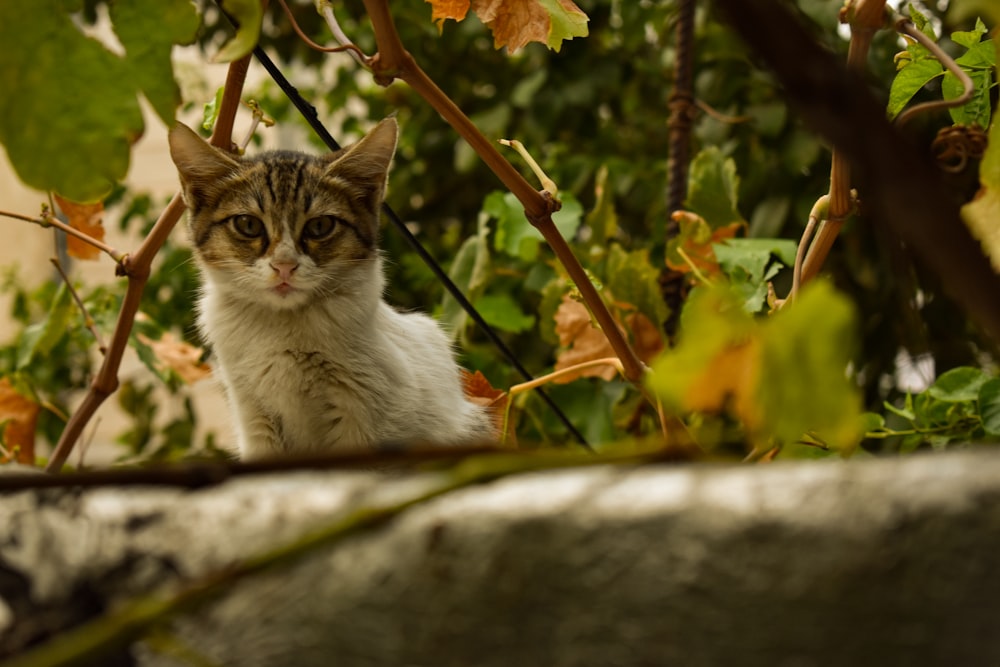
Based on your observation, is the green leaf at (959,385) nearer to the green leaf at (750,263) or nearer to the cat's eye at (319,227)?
the green leaf at (750,263)

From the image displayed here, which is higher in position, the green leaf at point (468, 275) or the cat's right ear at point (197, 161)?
the cat's right ear at point (197, 161)

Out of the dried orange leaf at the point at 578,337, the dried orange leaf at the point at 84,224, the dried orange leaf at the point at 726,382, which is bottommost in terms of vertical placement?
the dried orange leaf at the point at 578,337

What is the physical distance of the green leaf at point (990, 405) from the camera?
645 mm

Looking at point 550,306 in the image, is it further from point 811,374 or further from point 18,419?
point 811,374

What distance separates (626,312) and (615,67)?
30.2 inches

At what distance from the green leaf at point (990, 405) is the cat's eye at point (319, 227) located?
691 mm

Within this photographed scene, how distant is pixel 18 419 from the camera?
107 cm

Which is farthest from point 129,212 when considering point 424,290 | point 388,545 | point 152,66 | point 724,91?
point 388,545

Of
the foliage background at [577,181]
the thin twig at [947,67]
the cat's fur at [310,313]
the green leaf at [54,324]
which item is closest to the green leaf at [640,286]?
the foliage background at [577,181]

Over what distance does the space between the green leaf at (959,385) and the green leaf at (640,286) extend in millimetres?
289

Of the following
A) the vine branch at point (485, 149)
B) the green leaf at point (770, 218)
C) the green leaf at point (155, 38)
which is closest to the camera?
the green leaf at point (155, 38)

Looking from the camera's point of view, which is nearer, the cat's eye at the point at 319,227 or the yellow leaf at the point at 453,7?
the yellow leaf at the point at 453,7

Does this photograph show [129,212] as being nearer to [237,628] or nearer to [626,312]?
[626,312]

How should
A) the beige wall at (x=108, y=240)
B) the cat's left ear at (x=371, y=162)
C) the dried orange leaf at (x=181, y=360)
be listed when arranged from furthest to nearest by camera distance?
the beige wall at (x=108, y=240) → the dried orange leaf at (x=181, y=360) → the cat's left ear at (x=371, y=162)
